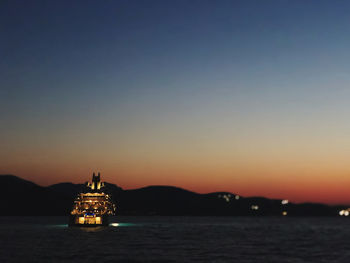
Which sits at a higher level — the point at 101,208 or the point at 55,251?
the point at 101,208

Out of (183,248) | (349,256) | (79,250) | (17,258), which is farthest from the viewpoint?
(183,248)

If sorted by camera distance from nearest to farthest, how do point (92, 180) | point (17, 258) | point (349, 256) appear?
point (17, 258) < point (349, 256) < point (92, 180)

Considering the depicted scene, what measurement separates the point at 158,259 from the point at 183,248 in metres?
21.2

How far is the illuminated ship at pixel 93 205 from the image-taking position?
177875mm

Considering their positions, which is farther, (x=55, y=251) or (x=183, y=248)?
(x=183, y=248)

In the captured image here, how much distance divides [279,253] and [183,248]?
1935cm

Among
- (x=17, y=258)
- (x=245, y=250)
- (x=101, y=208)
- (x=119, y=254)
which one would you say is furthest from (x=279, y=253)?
(x=101, y=208)

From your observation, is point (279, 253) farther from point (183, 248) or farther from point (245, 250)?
point (183, 248)

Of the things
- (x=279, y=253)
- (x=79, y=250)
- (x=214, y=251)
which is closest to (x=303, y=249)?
(x=279, y=253)

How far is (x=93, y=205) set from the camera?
179 meters

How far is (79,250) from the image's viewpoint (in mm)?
96562

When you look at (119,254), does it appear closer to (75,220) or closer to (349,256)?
(349,256)

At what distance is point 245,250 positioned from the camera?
330 feet

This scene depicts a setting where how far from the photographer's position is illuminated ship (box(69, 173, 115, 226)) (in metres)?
178
